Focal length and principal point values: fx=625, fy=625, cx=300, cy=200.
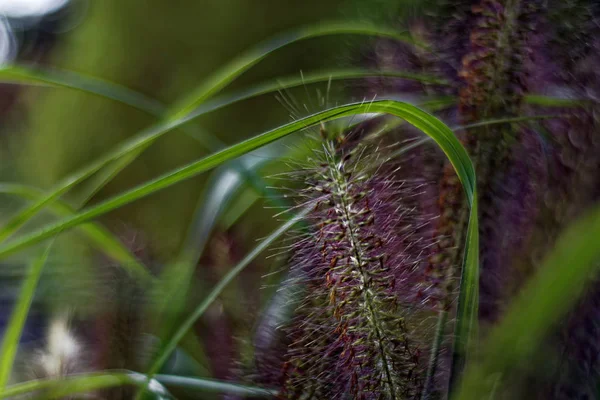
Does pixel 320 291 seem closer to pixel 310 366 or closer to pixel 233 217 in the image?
pixel 310 366

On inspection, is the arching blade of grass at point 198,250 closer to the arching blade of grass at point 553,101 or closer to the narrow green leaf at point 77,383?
the narrow green leaf at point 77,383

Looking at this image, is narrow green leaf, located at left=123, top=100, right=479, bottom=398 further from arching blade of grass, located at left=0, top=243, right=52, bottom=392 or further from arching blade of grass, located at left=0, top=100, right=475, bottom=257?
arching blade of grass, located at left=0, top=243, right=52, bottom=392

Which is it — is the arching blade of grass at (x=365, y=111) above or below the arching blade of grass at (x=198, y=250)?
below

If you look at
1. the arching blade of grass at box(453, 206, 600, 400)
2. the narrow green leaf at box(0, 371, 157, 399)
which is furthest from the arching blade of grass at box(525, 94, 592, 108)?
the narrow green leaf at box(0, 371, 157, 399)

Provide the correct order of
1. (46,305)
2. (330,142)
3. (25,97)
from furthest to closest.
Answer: (25,97), (46,305), (330,142)

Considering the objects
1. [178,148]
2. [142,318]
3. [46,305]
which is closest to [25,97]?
[178,148]

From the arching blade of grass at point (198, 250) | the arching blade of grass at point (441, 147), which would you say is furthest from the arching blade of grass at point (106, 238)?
the arching blade of grass at point (441, 147)
